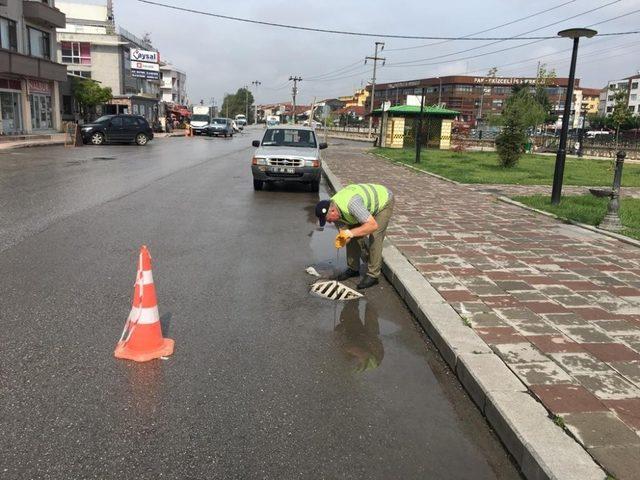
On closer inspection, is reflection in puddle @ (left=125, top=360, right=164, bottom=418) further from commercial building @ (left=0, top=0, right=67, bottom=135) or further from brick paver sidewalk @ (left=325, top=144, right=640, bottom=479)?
commercial building @ (left=0, top=0, right=67, bottom=135)

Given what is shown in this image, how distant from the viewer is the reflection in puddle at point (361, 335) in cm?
416

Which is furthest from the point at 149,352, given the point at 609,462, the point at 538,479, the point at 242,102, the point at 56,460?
the point at 242,102

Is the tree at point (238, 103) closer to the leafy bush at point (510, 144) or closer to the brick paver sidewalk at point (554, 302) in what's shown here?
the leafy bush at point (510, 144)

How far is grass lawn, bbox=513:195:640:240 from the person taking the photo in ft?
30.6

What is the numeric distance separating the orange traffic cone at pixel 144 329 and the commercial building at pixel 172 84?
102m

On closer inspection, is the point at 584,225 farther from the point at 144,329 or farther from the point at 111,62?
the point at 111,62

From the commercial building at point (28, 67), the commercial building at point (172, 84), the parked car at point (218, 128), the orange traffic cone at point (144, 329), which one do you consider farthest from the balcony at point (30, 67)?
the commercial building at point (172, 84)

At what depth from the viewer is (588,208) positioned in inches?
424

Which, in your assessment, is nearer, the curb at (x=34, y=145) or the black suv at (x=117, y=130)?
the curb at (x=34, y=145)

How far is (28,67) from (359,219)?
112 feet

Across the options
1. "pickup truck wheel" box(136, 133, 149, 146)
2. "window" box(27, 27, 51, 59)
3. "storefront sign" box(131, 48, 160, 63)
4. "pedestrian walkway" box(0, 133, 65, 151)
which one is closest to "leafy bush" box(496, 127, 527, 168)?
"pickup truck wheel" box(136, 133, 149, 146)

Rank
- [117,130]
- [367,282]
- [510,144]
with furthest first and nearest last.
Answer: [117,130] < [510,144] < [367,282]

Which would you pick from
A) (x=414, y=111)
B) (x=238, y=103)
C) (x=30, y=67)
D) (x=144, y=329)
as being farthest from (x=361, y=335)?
(x=238, y=103)

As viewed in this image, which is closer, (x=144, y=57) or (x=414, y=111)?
(x=414, y=111)
